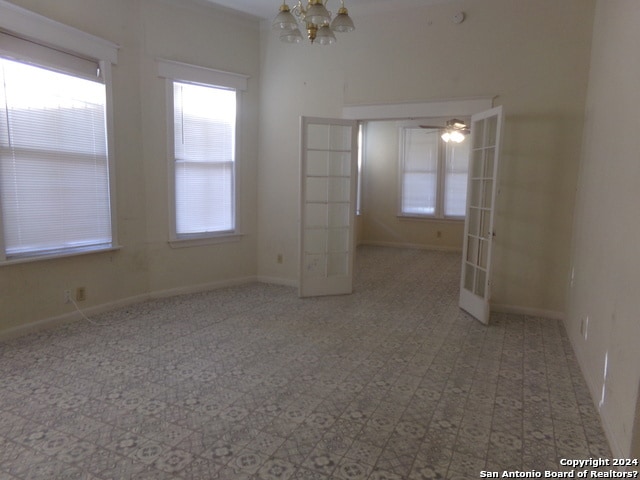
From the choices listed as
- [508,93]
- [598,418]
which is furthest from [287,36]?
[598,418]

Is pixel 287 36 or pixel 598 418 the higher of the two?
pixel 287 36

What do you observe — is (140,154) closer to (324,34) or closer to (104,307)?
(104,307)

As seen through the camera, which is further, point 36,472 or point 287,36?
point 287,36

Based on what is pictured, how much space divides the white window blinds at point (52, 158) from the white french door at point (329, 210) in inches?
85.8

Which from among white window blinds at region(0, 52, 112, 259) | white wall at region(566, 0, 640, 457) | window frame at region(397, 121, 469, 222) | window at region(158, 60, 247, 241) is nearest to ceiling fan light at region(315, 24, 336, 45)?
white wall at region(566, 0, 640, 457)

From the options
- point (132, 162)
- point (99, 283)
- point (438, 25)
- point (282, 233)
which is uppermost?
point (438, 25)

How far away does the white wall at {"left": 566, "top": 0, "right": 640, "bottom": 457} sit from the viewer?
2113 mm

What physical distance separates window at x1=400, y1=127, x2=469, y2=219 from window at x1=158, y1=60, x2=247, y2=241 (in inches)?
188

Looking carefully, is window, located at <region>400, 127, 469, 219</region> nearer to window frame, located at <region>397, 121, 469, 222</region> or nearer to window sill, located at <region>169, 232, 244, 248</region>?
window frame, located at <region>397, 121, 469, 222</region>

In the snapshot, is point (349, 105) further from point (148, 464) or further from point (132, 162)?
point (148, 464)

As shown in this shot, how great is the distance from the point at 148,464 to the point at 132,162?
128 inches

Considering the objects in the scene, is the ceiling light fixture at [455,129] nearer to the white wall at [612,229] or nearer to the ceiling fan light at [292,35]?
the white wall at [612,229]

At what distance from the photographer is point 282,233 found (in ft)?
18.1

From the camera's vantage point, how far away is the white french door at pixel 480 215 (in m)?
4.04
